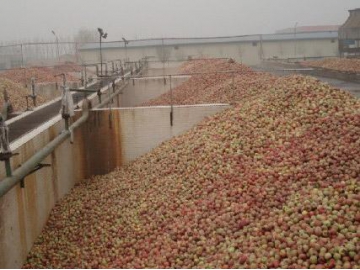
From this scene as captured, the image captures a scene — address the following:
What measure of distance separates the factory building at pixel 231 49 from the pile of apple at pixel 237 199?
36.5 meters

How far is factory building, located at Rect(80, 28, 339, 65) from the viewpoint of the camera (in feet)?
153

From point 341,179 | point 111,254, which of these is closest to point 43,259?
point 111,254

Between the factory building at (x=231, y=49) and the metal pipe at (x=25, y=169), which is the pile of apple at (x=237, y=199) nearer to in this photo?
the metal pipe at (x=25, y=169)

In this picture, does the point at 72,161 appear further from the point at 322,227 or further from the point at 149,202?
the point at 322,227

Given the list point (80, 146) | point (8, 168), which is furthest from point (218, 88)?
point (8, 168)

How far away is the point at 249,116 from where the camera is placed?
9969mm

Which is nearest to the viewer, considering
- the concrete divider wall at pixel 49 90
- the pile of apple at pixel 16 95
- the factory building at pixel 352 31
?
the pile of apple at pixel 16 95

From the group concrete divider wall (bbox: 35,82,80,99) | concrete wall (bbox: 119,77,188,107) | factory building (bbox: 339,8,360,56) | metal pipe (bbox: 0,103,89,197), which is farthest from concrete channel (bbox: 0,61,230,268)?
factory building (bbox: 339,8,360,56)

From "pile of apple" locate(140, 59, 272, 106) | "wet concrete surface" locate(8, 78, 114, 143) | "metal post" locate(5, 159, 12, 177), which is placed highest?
"pile of apple" locate(140, 59, 272, 106)

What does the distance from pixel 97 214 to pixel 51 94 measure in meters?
17.7

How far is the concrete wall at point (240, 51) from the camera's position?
46.5m

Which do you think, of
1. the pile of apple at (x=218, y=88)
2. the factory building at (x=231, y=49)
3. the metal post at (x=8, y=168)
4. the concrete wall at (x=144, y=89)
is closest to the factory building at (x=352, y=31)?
the factory building at (x=231, y=49)

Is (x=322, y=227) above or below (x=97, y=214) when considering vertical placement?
above

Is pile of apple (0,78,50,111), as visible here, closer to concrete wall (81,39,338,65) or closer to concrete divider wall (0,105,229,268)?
concrete divider wall (0,105,229,268)
